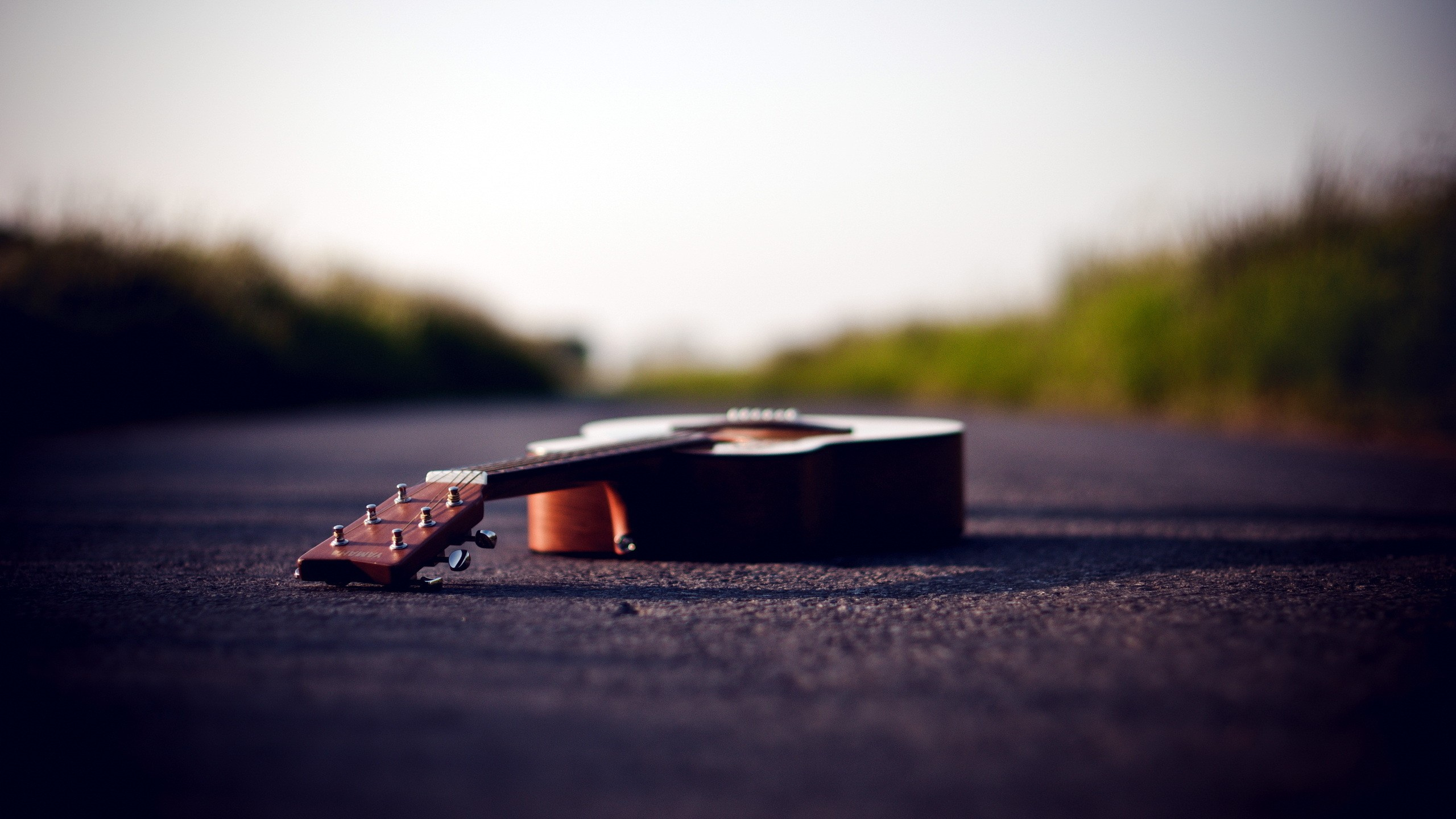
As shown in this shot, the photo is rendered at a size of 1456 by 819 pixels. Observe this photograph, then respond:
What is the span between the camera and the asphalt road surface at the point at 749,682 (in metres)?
0.81

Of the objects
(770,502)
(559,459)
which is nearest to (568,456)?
(559,459)

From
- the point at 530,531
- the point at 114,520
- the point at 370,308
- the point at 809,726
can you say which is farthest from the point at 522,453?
the point at 370,308

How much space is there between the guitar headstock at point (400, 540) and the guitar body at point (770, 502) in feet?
1.08

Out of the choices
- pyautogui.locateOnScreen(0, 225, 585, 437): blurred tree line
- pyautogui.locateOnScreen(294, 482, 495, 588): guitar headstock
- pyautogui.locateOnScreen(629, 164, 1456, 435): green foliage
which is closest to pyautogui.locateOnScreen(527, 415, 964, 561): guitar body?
pyautogui.locateOnScreen(294, 482, 495, 588): guitar headstock

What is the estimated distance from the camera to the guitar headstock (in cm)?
159

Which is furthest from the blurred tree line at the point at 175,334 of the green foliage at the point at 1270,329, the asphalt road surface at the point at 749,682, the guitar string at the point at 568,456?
the green foliage at the point at 1270,329

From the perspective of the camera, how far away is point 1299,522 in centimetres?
260

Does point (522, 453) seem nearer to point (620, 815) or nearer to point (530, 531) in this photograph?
point (530, 531)

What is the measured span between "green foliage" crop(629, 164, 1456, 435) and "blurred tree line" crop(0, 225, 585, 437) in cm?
628

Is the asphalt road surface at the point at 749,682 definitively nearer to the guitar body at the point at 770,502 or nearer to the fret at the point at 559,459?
the guitar body at the point at 770,502

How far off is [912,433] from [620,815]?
1.58 m

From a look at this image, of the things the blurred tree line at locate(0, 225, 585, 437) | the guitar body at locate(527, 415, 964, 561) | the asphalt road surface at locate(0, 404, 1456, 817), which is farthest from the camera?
Result: the blurred tree line at locate(0, 225, 585, 437)

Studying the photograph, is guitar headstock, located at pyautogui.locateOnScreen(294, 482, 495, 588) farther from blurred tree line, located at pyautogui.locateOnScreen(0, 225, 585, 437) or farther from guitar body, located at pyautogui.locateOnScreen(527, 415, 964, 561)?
blurred tree line, located at pyautogui.locateOnScreen(0, 225, 585, 437)

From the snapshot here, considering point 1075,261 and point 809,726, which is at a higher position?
point 1075,261
